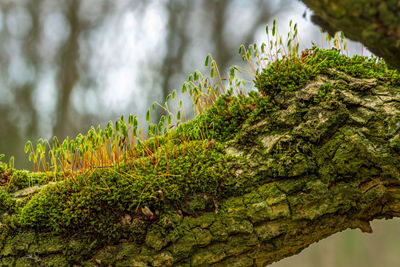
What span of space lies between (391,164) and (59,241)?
1715 mm

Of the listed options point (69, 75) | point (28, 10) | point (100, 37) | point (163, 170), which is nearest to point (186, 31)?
point (100, 37)

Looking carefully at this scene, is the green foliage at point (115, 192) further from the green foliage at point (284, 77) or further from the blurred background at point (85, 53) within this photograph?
the blurred background at point (85, 53)

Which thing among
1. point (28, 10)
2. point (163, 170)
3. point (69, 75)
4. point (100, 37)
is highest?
point (28, 10)

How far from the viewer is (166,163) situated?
1.52m

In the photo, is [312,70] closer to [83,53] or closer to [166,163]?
[166,163]

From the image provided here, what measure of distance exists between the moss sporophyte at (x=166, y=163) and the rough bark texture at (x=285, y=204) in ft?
0.15

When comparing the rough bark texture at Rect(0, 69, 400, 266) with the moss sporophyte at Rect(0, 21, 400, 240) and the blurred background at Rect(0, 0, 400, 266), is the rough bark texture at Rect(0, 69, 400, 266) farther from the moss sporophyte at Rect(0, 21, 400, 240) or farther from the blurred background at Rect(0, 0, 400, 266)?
the blurred background at Rect(0, 0, 400, 266)

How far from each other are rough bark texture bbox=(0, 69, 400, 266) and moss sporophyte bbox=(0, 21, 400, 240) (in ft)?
0.15

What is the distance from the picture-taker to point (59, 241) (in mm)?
1319

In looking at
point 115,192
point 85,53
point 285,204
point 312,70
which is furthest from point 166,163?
point 85,53

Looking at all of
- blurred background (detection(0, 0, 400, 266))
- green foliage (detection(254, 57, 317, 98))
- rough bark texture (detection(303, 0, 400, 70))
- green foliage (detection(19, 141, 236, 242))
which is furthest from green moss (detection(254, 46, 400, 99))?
blurred background (detection(0, 0, 400, 266))

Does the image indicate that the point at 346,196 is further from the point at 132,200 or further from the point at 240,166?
the point at 132,200

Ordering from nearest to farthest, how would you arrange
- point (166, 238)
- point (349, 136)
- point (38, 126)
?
point (166, 238) < point (349, 136) < point (38, 126)

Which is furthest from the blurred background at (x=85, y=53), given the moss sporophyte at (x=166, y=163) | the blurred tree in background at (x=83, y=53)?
the moss sporophyte at (x=166, y=163)
